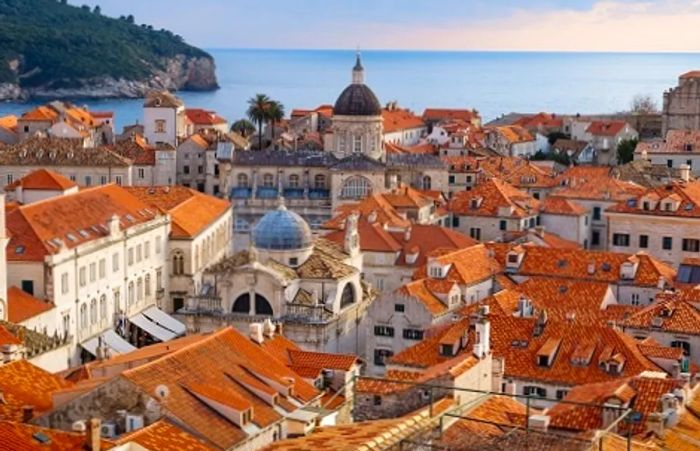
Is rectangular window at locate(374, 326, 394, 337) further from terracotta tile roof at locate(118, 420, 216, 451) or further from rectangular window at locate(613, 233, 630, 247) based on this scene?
rectangular window at locate(613, 233, 630, 247)

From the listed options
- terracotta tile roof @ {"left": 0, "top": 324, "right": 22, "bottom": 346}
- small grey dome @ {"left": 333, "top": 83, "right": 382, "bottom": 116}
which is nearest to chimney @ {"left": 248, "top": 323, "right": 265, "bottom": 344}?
terracotta tile roof @ {"left": 0, "top": 324, "right": 22, "bottom": 346}

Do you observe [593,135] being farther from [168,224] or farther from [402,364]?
[402,364]

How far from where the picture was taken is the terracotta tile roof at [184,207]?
174ft

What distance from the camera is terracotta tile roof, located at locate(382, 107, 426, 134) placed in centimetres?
10554

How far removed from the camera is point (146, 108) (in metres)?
86.5

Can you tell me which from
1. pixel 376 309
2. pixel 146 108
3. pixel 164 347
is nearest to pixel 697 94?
pixel 146 108

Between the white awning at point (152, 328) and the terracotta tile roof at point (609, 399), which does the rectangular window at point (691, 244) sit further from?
the terracotta tile roof at point (609, 399)

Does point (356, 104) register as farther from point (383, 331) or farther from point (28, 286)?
point (383, 331)

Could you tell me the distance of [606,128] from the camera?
96.9 m

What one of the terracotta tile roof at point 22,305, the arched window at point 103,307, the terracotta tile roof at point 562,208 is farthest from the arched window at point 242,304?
the terracotta tile roof at point 562,208

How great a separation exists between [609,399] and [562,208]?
3616 centimetres

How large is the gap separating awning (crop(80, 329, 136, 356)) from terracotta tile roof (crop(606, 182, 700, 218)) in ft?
72.9

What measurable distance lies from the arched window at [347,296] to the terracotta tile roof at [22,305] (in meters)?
9.49

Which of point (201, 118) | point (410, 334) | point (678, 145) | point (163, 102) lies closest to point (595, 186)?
point (678, 145)
